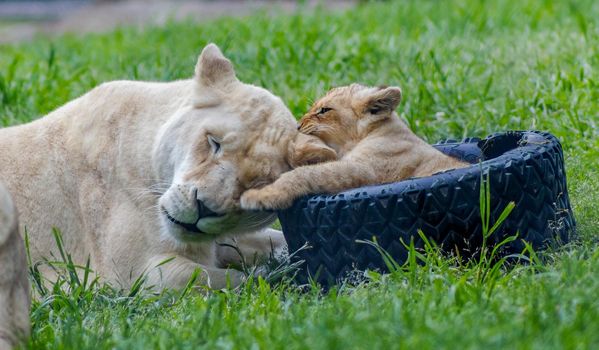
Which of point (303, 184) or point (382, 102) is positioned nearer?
point (303, 184)

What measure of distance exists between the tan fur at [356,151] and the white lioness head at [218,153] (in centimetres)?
14

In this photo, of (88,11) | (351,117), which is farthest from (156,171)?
(88,11)

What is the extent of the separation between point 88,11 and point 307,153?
13839mm

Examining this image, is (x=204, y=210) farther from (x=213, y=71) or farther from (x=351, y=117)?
(x=351, y=117)

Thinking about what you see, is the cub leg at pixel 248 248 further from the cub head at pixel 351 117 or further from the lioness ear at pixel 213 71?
the lioness ear at pixel 213 71

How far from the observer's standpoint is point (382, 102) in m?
4.67

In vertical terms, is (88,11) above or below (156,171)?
below

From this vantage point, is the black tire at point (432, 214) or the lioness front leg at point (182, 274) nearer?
the black tire at point (432, 214)

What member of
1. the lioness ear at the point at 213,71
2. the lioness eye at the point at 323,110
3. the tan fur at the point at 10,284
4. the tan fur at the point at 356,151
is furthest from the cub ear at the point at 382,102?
the tan fur at the point at 10,284

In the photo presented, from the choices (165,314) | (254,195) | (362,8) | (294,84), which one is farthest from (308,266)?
(362,8)

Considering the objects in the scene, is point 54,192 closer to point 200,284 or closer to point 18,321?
point 200,284

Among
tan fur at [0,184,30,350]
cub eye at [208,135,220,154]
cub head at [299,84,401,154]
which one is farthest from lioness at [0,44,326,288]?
Result: tan fur at [0,184,30,350]

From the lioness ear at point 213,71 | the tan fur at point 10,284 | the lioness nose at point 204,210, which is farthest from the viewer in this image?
the lioness ear at point 213,71

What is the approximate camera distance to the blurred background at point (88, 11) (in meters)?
15.2
